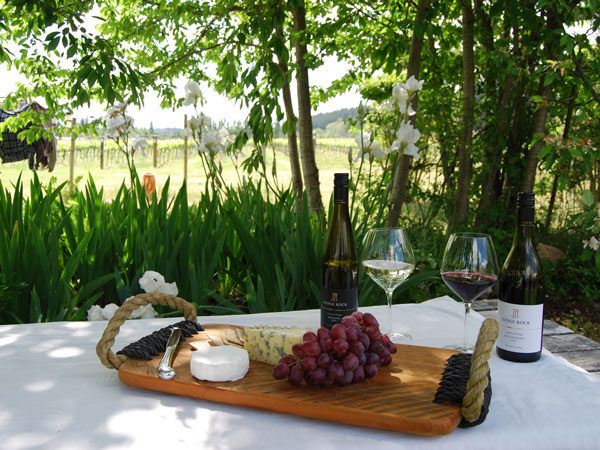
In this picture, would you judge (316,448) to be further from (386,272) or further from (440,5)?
(440,5)

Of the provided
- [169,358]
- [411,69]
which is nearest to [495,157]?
[411,69]

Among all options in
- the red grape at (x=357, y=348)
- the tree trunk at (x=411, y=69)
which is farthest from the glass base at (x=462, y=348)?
the tree trunk at (x=411, y=69)

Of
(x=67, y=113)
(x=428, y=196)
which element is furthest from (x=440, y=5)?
(x=67, y=113)

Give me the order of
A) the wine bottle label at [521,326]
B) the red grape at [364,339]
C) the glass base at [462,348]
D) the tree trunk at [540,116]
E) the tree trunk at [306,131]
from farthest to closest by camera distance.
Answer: the tree trunk at [306,131], the tree trunk at [540,116], the glass base at [462,348], the wine bottle label at [521,326], the red grape at [364,339]

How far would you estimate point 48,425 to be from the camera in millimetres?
729

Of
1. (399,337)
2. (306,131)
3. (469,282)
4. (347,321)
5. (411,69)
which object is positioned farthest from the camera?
(306,131)

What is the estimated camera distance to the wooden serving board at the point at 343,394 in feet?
2.34

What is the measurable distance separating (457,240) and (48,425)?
808mm

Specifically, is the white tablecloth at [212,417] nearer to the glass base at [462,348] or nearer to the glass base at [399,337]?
the glass base at [462,348]

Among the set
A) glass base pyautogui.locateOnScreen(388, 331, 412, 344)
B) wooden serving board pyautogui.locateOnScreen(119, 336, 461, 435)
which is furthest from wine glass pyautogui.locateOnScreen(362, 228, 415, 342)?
wooden serving board pyautogui.locateOnScreen(119, 336, 461, 435)

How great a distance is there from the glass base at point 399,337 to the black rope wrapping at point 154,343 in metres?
0.41

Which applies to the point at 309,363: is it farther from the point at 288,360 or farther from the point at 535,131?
the point at 535,131

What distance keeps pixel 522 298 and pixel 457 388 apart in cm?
36

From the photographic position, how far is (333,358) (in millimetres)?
787
